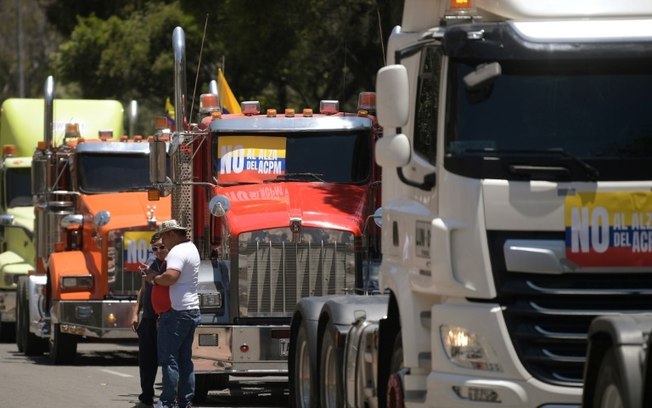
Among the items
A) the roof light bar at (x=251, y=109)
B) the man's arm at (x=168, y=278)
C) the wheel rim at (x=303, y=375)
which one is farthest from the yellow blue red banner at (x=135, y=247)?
the wheel rim at (x=303, y=375)

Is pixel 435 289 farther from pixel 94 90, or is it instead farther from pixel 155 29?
pixel 94 90

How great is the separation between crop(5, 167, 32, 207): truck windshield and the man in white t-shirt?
12.7 metres

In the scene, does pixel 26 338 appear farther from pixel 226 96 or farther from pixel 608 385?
pixel 608 385

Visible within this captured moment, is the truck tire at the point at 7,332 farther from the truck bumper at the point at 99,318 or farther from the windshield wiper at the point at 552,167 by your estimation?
the windshield wiper at the point at 552,167

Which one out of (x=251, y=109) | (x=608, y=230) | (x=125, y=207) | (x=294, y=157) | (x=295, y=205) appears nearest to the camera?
(x=608, y=230)

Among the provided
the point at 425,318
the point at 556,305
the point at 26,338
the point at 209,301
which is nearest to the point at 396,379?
the point at 425,318

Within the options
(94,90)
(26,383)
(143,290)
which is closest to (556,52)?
(143,290)

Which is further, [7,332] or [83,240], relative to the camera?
[7,332]

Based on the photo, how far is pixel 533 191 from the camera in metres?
8.91

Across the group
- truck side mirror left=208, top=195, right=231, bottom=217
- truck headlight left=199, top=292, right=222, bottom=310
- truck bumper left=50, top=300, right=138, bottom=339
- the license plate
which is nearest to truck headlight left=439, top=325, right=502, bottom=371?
the license plate

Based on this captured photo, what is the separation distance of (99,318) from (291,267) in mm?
5280

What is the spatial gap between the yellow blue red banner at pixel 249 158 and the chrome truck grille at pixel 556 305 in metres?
7.75

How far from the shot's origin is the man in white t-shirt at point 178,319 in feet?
45.5

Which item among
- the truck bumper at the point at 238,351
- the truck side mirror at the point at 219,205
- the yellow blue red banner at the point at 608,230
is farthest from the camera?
the truck side mirror at the point at 219,205
